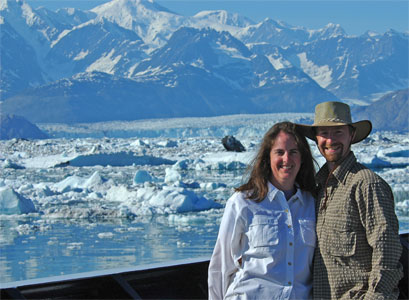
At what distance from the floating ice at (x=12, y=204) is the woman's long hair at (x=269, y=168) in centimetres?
675

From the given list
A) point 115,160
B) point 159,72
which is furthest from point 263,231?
point 159,72

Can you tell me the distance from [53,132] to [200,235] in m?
53.2

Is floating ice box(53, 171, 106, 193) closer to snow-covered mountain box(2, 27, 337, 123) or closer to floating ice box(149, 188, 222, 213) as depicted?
floating ice box(149, 188, 222, 213)

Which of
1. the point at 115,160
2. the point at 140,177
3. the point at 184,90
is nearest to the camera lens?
the point at 140,177

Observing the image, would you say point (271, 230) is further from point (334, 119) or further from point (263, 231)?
point (334, 119)

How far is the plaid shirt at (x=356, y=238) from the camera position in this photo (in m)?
1.64

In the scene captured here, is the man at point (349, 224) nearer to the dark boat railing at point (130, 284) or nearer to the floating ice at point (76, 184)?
the dark boat railing at point (130, 284)

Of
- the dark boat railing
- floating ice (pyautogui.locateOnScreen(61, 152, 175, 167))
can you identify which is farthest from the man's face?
floating ice (pyautogui.locateOnScreen(61, 152, 175, 167))

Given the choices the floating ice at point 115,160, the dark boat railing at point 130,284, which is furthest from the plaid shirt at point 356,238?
the floating ice at point 115,160

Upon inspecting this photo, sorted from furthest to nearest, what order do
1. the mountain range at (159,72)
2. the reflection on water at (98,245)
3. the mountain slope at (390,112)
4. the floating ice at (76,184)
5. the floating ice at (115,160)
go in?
the mountain slope at (390,112) < the mountain range at (159,72) < the floating ice at (115,160) < the floating ice at (76,184) < the reflection on water at (98,245)

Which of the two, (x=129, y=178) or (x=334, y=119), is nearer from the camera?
(x=334, y=119)

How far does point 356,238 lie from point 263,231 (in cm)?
26

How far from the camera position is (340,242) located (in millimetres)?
1734

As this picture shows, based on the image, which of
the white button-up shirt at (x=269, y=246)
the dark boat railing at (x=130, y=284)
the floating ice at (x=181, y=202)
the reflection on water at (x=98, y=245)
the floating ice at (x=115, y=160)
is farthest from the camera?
the floating ice at (x=115, y=160)
